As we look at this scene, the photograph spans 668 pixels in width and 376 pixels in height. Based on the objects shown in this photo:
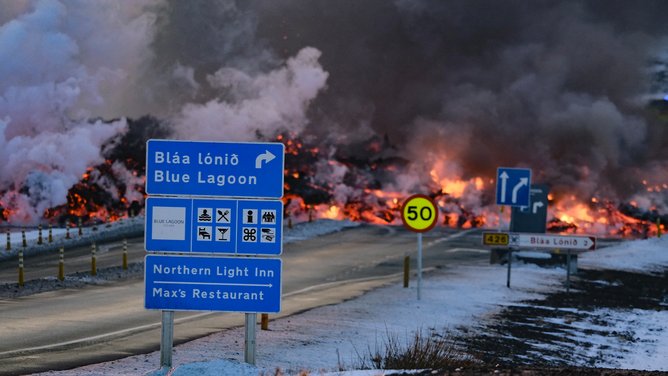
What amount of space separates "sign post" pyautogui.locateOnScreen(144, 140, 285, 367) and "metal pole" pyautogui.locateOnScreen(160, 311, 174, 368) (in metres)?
0.01

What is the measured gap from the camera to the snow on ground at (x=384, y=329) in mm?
8008

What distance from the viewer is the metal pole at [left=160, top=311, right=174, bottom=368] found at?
718 centimetres

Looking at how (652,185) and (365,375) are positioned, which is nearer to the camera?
(365,375)

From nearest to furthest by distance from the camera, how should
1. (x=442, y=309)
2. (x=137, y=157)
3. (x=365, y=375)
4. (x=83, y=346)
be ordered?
(x=365, y=375), (x=83, y=346), (x=442, y=309), (x=137, y=157)

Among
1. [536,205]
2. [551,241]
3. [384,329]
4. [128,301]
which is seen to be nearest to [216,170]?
[384,329]

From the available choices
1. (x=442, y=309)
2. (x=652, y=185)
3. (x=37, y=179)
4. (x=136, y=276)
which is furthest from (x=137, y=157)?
(x=442, y=309)

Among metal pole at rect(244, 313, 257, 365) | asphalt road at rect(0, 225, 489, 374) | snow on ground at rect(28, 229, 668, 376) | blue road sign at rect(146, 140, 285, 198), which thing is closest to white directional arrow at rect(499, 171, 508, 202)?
snow on ground at rect(28, 229, 668, 376)

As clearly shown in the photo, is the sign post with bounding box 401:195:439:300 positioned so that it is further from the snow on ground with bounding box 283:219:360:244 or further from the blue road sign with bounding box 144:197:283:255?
the snow on ground with bounding box 283:219:360:244

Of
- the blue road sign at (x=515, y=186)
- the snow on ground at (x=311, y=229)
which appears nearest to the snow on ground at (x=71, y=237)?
the snow on ground at (x=311, y=229)

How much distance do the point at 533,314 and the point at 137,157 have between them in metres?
41.8

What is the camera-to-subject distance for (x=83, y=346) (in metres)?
9.49

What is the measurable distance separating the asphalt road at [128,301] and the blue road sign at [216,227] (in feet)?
7.22

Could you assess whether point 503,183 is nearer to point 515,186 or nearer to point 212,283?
point 515,186

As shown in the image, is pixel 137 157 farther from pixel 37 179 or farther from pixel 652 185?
pixel 652 185
